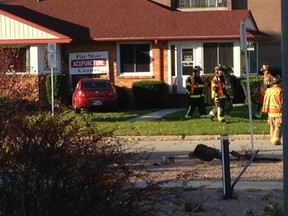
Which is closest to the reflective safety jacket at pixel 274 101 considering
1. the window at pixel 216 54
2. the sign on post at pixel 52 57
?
the sign on post at pixel 52 57

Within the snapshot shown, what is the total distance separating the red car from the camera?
3177 centimetres

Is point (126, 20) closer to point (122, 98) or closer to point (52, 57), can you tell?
point (122, 98)

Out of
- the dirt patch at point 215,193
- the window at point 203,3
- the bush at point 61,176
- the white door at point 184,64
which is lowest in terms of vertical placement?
the dirt patch at point 215,193

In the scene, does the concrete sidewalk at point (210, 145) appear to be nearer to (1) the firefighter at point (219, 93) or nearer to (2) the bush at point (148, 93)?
(1) the firefighter at point (219, 93)

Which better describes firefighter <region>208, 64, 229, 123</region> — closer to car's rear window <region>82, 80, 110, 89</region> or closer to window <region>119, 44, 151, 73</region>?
car's rear window <region>82, 80, 110, 89</region>

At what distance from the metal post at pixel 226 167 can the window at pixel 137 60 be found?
986 inches

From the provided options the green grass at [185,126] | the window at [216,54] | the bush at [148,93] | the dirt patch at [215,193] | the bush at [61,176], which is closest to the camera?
the bush at [61,176]

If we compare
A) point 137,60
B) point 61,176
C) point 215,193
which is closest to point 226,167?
point 215,193

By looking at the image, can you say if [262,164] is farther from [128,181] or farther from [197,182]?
[128,181]

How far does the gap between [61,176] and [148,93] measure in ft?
89.8

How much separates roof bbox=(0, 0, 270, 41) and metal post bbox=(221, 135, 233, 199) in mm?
24062

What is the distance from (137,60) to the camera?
3638 centimetres

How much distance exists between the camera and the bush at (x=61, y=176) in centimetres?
686

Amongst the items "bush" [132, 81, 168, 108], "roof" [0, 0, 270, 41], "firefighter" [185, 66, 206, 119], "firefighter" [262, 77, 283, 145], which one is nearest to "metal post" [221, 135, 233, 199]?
"firefighter" [262, 77, 283, 145]
